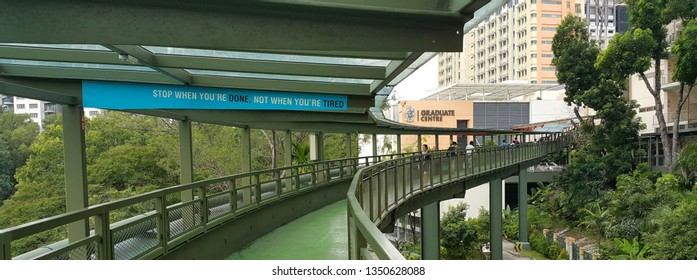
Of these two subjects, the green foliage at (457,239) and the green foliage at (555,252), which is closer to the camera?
the green foliage at (555,252)

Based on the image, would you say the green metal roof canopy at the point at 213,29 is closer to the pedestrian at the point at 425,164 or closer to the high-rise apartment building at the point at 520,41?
the pedestrian at the point at 425,164

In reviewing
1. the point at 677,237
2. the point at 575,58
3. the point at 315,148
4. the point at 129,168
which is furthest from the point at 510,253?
the point at 129,168

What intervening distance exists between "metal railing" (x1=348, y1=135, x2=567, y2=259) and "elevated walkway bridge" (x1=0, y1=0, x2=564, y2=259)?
0.10 ft

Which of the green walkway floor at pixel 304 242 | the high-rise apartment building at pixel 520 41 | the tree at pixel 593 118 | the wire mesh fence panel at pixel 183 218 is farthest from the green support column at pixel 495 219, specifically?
the high-rise apartment building at pixel 520 41

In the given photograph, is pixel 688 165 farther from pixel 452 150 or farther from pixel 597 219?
pixel 452 150

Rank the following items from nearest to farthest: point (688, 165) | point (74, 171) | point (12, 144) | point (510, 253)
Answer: point (74, 171) < point (688, 165) < point (510, 253) < point (12, 144)

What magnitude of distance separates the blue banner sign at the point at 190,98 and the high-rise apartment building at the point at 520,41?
7255cm

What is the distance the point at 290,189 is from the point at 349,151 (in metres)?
10.1

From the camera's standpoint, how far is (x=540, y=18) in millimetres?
82625

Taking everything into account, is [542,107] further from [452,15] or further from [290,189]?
[452,15]

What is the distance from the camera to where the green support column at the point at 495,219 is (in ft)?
71.2

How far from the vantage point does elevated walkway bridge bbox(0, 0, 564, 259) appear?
4.10 m

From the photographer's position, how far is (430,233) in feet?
52.2

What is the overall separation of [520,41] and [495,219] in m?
70.3
